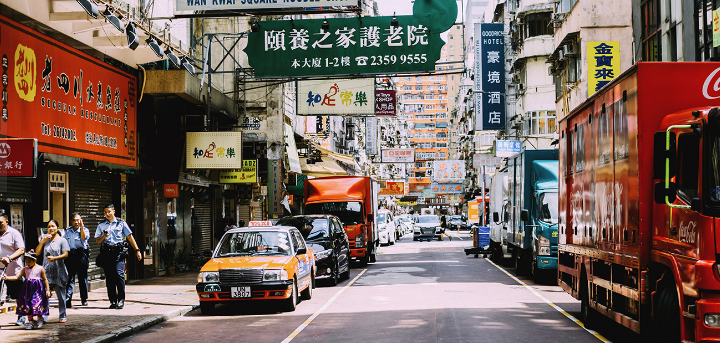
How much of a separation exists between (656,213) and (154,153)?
1653 centimetres

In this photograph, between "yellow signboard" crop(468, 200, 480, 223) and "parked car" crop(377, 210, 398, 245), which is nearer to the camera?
"parked car" crop(377, 210, 398, 245)

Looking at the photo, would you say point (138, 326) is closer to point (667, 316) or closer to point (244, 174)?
point (667, 316)

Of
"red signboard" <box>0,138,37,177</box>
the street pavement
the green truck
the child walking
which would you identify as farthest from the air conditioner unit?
"red signboard" <box>0,138,37,177</box>

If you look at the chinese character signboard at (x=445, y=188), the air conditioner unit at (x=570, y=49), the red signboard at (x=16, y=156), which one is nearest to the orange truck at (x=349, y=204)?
the air conditioner unit at (x=570, y=49)

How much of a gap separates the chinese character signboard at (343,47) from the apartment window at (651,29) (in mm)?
8762

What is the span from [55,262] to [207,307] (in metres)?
2.99

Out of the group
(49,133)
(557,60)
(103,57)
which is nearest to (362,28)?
(103,57)

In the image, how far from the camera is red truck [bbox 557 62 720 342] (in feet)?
→ 23.8

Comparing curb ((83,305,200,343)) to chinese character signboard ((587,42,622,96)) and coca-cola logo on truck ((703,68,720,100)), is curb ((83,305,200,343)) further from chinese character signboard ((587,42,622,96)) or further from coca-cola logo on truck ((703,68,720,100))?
chinese character signboard ((587,42,622,96))

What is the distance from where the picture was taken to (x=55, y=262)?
1270 centimetres

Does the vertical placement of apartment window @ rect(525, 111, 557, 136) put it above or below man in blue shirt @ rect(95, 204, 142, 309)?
above

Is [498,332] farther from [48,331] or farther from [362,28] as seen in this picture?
[362,28]

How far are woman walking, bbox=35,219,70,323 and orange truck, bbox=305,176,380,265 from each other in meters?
15.0

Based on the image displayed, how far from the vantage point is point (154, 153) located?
22.2 meters
